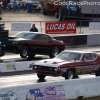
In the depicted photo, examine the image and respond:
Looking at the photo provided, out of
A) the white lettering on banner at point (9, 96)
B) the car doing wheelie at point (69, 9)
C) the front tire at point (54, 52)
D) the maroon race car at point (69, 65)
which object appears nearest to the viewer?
the white lettering on banner at point (9, 96)

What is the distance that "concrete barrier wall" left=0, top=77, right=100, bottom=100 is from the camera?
14219 millimetres

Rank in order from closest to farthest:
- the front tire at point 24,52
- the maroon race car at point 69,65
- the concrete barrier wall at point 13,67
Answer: the maroon race car at point 69,65 < the concrete barrier wall at point 13,67 < the front tire at point 24,52

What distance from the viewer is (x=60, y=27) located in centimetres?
3884

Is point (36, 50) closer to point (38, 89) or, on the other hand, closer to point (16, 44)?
point (16, 44)

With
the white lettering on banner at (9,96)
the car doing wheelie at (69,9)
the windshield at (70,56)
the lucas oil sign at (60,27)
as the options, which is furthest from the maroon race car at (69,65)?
the car doing wheelie at (69,9)

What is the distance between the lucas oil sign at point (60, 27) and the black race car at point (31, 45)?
354 inches

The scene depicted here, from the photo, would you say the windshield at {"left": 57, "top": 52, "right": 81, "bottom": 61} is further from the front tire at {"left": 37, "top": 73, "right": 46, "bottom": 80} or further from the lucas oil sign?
the lucas oil sign

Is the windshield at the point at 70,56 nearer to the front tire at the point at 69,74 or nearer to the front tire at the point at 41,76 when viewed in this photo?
the front tire at the point at 69,74

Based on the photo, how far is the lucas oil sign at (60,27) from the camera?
3803cm

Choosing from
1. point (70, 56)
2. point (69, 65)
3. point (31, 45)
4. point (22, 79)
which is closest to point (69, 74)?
point (69, 65)

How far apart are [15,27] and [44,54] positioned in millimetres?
8890

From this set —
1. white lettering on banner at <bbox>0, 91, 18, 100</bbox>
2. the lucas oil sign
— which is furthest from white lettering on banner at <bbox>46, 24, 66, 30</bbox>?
white lettering on banner at <bbox>0, 91, 18, 100</bbox>

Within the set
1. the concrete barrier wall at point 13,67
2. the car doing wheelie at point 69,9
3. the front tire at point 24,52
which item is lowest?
the car doing wheelie at point 69,9

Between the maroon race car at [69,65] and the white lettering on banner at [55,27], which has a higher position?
the maroon race car at [69,65]
